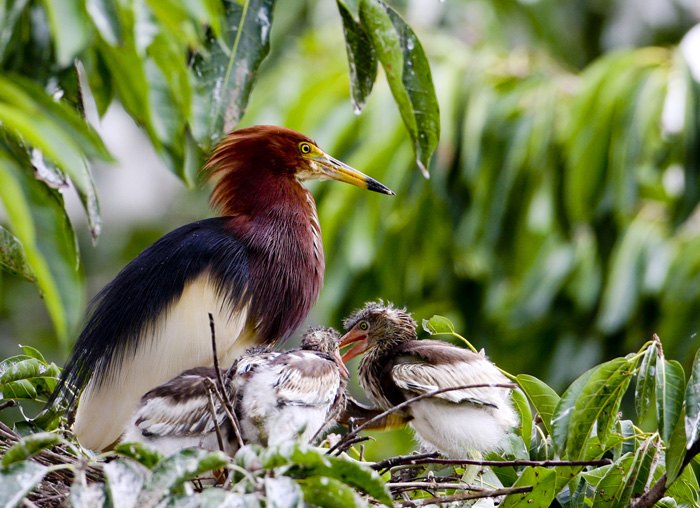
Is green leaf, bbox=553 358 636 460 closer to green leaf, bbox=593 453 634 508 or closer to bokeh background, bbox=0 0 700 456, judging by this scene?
green leaf, bbox=593 453 634 508

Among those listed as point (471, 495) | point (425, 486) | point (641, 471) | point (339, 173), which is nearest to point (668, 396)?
point (641, 471)

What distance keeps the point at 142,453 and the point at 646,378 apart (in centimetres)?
110

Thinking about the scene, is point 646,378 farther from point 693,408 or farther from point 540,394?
point 540,394

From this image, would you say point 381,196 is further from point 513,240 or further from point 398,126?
point 513,240

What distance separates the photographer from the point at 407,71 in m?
2.09

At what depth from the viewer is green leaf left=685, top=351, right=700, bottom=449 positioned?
1729 mm

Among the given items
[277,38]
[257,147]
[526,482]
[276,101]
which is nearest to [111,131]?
[277,38]

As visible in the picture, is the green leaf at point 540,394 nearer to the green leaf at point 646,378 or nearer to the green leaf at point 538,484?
the green leaf at point 538,484

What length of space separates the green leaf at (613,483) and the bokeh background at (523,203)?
2809 mm

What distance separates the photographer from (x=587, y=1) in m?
9.70

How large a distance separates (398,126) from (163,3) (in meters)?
3.89

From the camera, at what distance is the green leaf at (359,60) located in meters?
2.15

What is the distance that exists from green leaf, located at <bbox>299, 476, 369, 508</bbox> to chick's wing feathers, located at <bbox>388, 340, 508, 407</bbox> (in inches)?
35.2

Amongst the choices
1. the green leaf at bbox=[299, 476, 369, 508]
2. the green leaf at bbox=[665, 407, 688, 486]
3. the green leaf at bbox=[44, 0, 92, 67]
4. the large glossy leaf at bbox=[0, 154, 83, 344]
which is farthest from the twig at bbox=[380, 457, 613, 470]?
the green leaf at bbox=[44, 0, 92, 67]
